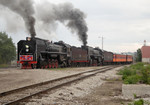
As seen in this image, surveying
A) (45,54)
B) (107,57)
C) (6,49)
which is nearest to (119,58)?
(107,57)

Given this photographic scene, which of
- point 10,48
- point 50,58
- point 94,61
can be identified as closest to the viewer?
point 50,58

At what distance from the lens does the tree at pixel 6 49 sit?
6600 cm

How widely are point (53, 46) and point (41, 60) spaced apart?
3929 mm

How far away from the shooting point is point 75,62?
3512 centimetres

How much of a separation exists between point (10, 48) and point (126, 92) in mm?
62943

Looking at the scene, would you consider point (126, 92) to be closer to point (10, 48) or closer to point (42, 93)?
point (42, 93)

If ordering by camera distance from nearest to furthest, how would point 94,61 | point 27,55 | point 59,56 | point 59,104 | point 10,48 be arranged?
1. point 59,104
2. point 27,55
3. point 59,56
4. point 94,61
5. point 10,48

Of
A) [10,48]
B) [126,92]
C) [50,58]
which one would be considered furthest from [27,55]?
[10,48]

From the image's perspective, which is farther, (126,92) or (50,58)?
(50,58)

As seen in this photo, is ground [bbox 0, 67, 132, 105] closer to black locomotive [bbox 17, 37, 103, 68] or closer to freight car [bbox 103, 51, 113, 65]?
black locomotive [bbox 17, 37, 103, 68]

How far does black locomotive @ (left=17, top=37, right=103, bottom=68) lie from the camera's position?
22766 millimetres

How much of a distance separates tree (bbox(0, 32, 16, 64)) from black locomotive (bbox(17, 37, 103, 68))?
1477 inches

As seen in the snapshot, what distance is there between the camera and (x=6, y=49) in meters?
66.0

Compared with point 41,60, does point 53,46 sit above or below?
above
